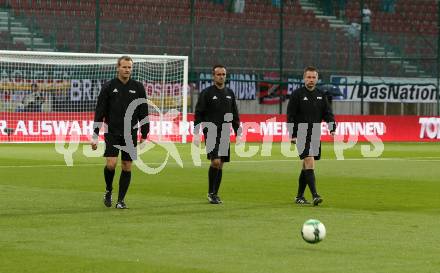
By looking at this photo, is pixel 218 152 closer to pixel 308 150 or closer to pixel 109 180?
pixel 308 150

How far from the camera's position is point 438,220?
45.6ft

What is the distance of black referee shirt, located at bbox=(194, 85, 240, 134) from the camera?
55.1 feet

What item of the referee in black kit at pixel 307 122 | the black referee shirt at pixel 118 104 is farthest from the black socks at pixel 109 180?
the referee in black kit at pixel 307 122

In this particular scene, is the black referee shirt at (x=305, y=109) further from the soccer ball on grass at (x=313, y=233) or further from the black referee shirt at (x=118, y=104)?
the soccer ball on grass at (x=313, y=233)

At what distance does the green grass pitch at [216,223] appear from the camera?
10211mm

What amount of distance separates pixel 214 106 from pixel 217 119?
0.65 feet

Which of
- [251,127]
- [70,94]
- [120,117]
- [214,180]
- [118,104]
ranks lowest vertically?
[251,127]

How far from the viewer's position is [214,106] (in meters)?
16.8

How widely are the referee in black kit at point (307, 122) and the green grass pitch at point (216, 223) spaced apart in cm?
60

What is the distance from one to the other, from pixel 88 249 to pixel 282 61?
103 feet

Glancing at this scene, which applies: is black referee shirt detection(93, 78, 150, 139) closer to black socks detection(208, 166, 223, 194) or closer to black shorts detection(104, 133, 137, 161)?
black shorts detection(104, 133, 137, 161)

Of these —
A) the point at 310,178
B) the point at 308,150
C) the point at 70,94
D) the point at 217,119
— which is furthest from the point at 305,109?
the point at 70,94

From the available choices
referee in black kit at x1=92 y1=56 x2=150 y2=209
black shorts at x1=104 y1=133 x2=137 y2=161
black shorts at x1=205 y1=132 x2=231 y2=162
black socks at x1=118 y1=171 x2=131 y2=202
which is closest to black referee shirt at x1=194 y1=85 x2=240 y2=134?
black shorts at x1=205 y1=132 x2=231 y2=162

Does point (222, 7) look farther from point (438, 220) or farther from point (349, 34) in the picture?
point (438, 220)
